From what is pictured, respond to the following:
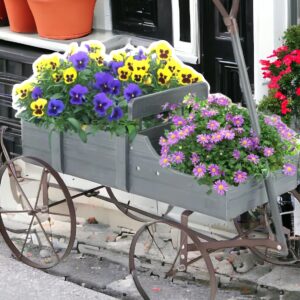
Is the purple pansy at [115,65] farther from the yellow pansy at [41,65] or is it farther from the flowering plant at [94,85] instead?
the yellow pansy at [41,65]

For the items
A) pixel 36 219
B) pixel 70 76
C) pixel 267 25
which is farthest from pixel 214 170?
pixel 36 219

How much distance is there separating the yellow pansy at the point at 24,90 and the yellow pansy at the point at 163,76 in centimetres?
74

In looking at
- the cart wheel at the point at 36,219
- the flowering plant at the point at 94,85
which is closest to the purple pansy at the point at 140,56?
the flowering plant at the point at 94,85

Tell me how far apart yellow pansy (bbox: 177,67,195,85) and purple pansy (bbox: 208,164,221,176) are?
2.89 ft

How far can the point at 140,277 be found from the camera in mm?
5973

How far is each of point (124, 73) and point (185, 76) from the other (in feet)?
1.21

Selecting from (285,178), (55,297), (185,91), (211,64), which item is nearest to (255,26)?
(211,64)

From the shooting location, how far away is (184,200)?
5.04m

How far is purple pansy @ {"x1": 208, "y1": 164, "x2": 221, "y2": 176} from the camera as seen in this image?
4.84 metres

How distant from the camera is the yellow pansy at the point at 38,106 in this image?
549 cm

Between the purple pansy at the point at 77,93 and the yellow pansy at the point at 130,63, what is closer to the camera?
the purple pansy at the point at 77,93

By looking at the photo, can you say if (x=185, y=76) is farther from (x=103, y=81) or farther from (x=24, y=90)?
(x=24, y=90)

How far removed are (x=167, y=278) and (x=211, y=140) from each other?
1.35m

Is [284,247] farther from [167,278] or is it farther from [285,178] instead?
[167,278]
